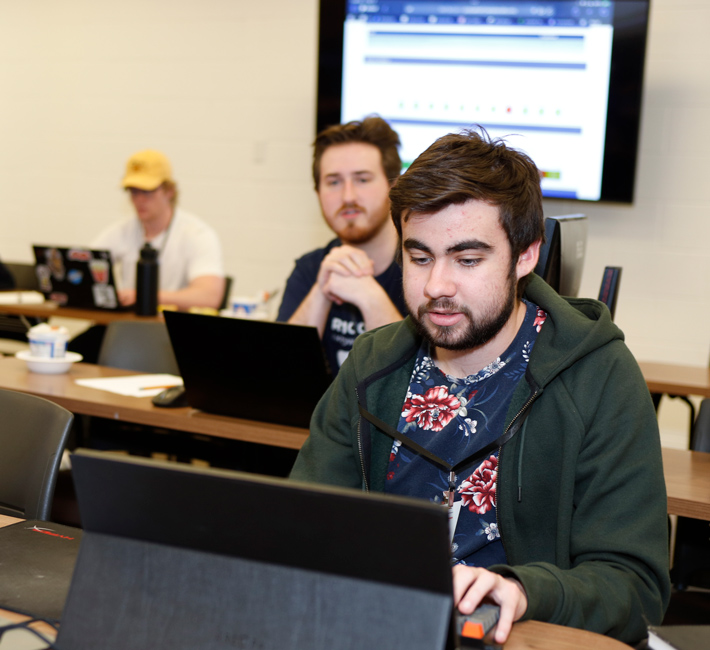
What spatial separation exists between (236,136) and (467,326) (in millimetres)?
3443

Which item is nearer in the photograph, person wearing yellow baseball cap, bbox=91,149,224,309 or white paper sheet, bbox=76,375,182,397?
white paper sheet, bbox=76,375,182,397

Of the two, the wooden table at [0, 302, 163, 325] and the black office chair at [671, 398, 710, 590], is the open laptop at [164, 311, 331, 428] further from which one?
the wooden table at [0, 302, 163, 325]

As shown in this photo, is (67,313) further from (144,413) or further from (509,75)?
(509,75)

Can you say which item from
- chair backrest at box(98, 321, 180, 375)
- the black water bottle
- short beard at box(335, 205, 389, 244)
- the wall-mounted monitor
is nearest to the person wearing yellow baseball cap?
the black water bottle

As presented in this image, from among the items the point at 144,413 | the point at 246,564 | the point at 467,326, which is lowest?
the point at 144,413

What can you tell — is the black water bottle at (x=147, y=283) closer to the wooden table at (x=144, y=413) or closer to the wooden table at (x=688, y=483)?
the wooden table at (x=144, y=413)

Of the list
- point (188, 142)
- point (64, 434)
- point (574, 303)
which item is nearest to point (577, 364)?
point (574, 303)

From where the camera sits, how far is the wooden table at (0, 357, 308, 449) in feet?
6.27

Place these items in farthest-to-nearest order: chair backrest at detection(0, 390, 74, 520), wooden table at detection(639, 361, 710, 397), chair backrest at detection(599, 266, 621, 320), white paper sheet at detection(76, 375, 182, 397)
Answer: wooden table at detection(639, 361, 710, 397)
white paper sheet at detection(76, 375, 182, 397)
chair backrest at detection(599, 266, 621, 320)
chair backrest at detection(0, 390, 74, 520)

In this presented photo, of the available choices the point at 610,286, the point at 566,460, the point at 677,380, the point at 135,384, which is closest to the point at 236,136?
the point at 135,384

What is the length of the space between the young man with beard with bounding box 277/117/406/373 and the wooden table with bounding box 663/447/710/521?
2.56ft

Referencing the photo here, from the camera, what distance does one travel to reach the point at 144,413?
2025mm

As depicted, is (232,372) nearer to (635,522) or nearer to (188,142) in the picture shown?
(635,522)

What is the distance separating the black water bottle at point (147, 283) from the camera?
11.2ft
